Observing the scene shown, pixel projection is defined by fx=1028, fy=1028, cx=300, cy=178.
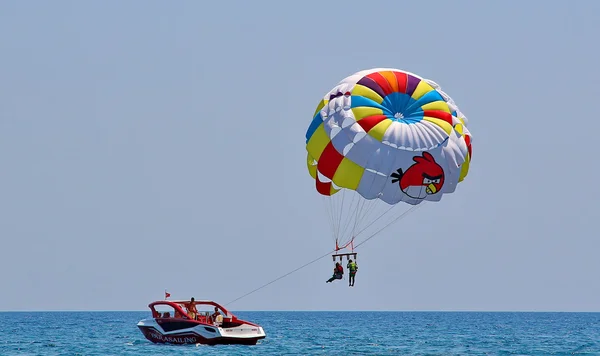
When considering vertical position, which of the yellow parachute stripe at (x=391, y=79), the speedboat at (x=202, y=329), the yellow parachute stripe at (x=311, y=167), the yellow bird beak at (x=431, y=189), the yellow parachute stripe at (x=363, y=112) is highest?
the yellow parachute stripe at (x=391, y=79)

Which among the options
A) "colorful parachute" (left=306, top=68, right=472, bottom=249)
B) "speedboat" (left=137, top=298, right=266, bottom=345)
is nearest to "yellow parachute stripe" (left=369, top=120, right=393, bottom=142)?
"colorful parachute" (left=306, top=68, right=472, bottom=249)

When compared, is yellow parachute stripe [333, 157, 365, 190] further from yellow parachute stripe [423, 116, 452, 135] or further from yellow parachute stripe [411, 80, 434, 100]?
yellow parachute stripe [411, 80, 434, 100]

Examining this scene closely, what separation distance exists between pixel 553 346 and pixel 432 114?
2399 cm

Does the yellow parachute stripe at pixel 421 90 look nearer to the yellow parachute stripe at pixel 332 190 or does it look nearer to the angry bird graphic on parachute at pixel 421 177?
the angry bird graphic on parachute at pixel 421 177

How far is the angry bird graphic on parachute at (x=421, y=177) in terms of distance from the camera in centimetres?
3250

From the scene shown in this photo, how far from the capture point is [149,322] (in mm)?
43188

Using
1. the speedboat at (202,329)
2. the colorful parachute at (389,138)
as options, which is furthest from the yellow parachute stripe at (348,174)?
the speedboat at (202,329)

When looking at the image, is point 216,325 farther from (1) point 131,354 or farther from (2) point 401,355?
(2) point 401,355

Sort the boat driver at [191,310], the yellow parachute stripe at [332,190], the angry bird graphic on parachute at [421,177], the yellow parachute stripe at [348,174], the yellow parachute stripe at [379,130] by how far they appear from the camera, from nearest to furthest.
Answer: the yellow parachute stripe at [379,130]
the angry bird graphic on parachute at [421,177]
the yellow parachute stripe at [348,174]
the yellow parachute stripe at [332,190]
the boat driver at [191,310]

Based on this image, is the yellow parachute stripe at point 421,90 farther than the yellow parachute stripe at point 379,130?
Yes

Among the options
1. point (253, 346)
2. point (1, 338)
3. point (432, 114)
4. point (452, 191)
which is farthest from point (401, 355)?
point (1, 338)

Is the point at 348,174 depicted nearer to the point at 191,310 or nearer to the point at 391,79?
the point at 391,79

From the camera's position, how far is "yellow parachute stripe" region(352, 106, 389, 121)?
3234cm

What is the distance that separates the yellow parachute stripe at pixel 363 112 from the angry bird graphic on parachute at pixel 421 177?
190 cm
